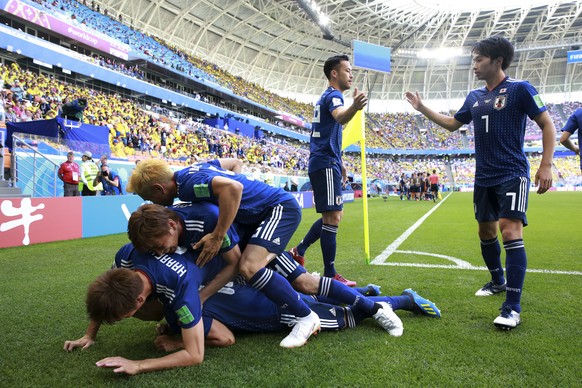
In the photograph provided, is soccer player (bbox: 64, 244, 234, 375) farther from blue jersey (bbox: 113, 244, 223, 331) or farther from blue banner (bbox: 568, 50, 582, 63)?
blue banner (bbox: 568, 50, 582, 63)

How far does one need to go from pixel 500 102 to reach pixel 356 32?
155ft

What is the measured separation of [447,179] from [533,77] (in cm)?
2114

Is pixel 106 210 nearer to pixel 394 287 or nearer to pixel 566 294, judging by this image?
pixel 394 287

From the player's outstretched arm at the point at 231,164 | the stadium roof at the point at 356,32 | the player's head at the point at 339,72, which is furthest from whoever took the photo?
the stadium roof at the point at 356,32

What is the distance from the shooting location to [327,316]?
101 inches

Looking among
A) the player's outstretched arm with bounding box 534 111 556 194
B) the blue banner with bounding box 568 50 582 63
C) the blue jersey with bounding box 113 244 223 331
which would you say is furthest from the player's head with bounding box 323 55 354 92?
the blue banner with bounding box 568 50 582 63

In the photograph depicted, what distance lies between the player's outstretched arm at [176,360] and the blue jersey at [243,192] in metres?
0.74

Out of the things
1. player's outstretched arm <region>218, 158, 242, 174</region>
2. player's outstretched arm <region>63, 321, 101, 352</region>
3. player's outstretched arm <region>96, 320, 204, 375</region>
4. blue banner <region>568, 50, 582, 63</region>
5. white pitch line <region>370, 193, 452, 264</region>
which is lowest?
white pitch line <region>370, 193, 452, 264</region>

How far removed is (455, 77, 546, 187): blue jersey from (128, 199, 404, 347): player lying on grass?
1.41 m

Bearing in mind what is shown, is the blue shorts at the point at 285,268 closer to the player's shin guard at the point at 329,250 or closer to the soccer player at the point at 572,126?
the player's shin guard at the point at 329,250

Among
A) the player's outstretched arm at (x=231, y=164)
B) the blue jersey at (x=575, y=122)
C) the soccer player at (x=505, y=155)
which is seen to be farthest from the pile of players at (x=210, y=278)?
the blue jersey at (x=575, y=122)

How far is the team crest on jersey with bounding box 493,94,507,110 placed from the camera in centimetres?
296

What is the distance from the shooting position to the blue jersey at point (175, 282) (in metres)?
1.99

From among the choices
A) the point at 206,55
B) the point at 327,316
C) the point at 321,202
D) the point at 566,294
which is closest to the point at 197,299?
the point at 327,316
